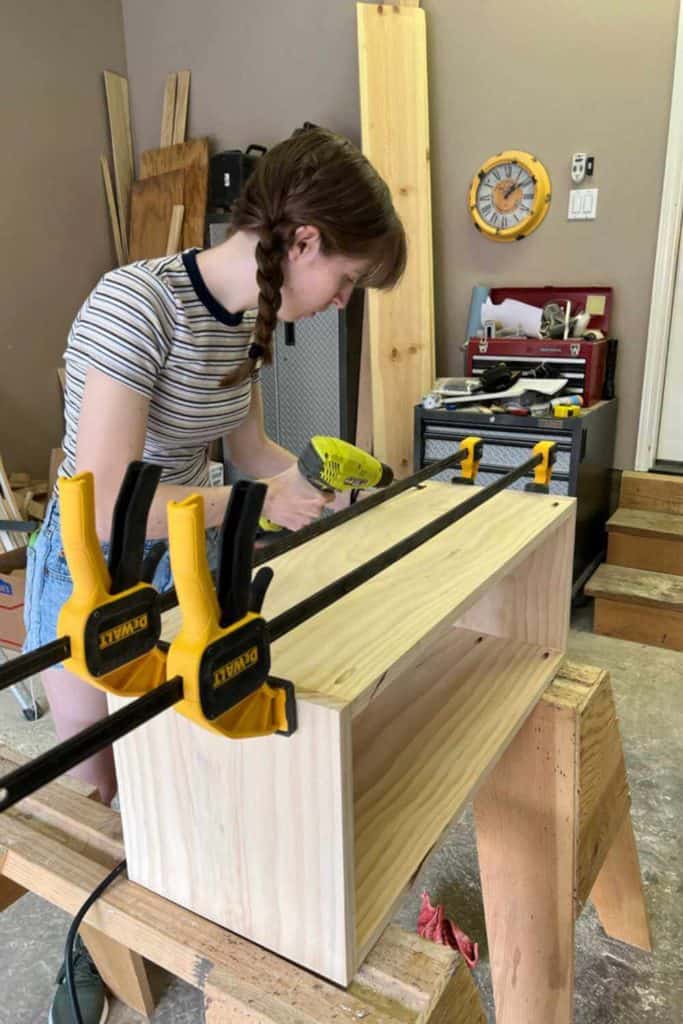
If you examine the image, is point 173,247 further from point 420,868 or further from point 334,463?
point 420,868

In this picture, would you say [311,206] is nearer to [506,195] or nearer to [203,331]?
[203,331]

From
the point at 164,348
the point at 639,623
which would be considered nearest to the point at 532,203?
the point at 639,623

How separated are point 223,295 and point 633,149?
95.3 inches

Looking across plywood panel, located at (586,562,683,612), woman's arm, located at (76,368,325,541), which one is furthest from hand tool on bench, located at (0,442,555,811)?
plywood panel, located at (586,562,683,612)

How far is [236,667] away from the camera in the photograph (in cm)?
48

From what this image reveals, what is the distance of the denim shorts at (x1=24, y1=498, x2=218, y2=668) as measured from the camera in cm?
108

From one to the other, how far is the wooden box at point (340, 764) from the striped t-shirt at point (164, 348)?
31cm

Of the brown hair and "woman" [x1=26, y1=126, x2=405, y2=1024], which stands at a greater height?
the brown hair

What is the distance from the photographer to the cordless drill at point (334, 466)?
42.6 inches

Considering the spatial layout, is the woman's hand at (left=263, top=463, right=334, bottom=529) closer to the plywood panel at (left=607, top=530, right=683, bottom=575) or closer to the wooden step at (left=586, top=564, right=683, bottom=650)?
the wooden step at (left=586, top=564, right=683, bottom=650)

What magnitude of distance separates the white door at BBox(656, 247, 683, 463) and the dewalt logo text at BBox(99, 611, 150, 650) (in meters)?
2.97

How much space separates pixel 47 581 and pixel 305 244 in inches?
24.7

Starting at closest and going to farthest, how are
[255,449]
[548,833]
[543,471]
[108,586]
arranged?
[108,586] < [548,833] < [543,471] < [255,449]

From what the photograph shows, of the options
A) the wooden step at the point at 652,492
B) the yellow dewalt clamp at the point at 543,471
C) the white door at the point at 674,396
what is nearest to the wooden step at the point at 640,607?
the wooden step at the point at 652,492
